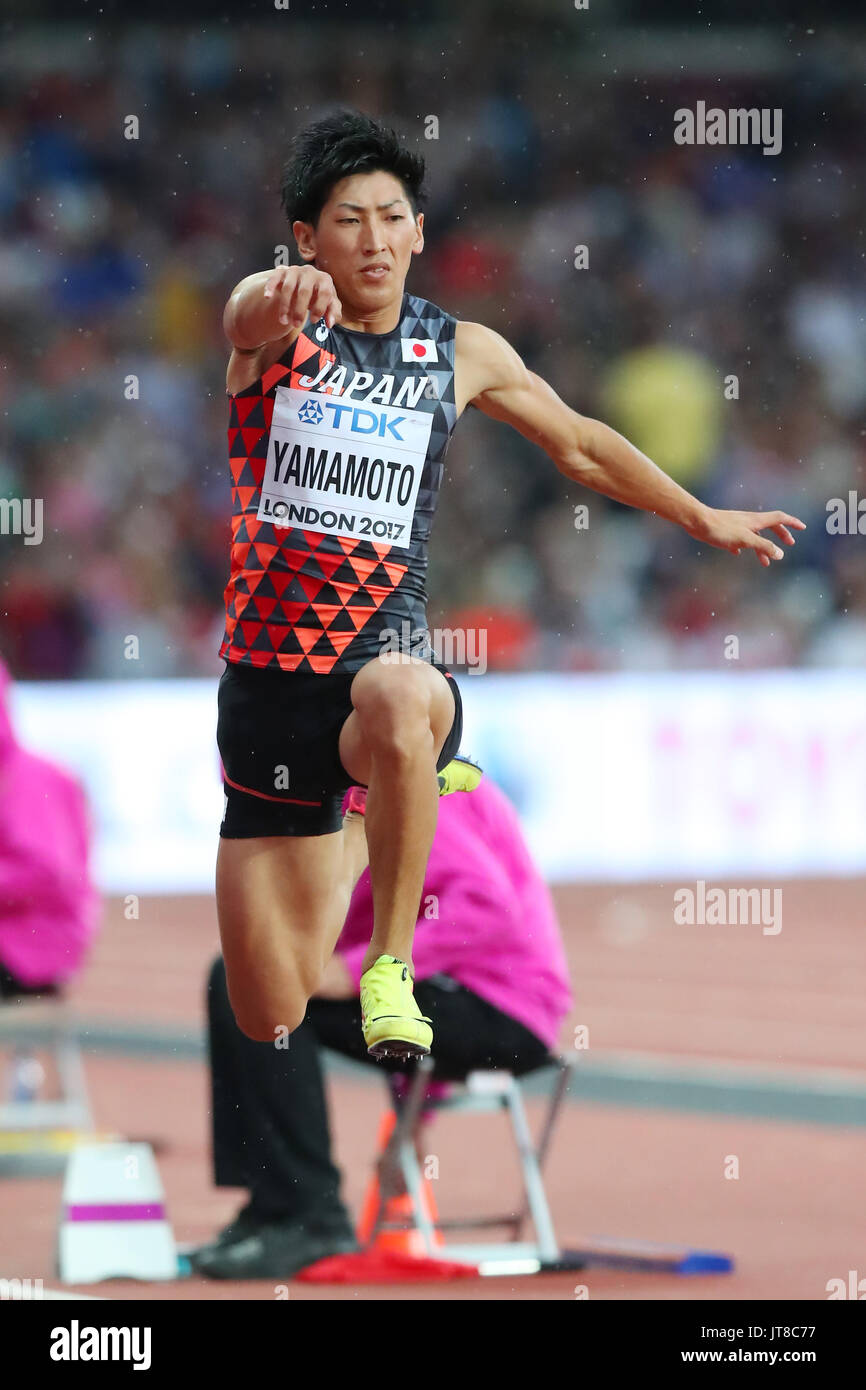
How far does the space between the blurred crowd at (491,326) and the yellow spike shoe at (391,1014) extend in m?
8.96

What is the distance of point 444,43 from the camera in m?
16.1

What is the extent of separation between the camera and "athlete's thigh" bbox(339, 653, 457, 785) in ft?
12.9

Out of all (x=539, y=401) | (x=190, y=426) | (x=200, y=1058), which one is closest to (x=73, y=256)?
(x=190, y=426)

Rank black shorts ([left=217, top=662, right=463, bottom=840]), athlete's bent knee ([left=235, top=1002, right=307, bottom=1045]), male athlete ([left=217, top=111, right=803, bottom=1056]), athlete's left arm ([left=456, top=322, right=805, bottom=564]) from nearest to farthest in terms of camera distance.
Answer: male athlete ([left=217, top=111, right=803, bottom=1056]), black shorts ([left=217, top=662, right=463, bottom=840]), athlete's left arm ([left=456, top=322, right=805, bottom=564]), athlete's bent knee ([left=235, top=1002, right=307, bottom=1045])

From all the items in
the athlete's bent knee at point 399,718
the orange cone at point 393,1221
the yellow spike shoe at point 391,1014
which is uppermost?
the athlete's bent knee at point 399,718

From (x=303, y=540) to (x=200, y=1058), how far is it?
5954 mm

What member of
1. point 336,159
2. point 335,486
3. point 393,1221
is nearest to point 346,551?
point 335,486

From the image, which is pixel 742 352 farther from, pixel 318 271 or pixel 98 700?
pixel 318 271

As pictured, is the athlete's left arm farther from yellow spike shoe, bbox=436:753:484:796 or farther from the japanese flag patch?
yellow spike shoe, bbox=436:753:484:796

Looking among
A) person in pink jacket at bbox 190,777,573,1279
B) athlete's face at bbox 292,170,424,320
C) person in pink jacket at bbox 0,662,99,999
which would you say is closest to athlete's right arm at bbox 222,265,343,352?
athlete's face at bbox 292,170,424,320

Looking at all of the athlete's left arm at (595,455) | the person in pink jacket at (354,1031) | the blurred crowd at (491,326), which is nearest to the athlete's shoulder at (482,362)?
the athlete's left arm at (595,455)

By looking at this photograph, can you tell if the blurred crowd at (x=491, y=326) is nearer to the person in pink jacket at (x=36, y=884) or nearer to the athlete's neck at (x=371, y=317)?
the person in pink jacket at (x=36, y=884)

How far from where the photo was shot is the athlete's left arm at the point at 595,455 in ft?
13.9

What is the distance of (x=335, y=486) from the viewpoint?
4062 mm
